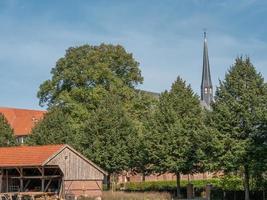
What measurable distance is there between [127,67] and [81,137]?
1659 centimetres

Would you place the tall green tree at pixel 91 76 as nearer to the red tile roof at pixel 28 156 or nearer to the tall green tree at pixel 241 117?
the red tile roof at pixel 28 156

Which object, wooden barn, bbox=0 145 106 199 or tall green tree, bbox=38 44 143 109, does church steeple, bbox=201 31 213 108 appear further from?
wooden barn, bbox=0 145 106 199

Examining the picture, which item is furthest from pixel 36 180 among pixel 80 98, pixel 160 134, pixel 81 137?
pixel 80 98

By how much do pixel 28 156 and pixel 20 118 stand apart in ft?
182

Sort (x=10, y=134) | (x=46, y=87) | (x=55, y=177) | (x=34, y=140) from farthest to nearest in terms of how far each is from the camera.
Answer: (x=46, y=87) → (x=10, y=134) → (x=34, y=140) → (x=55, y=177)

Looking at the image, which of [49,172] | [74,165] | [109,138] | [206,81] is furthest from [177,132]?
[206,81]

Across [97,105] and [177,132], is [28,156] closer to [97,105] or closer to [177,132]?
[177,132]

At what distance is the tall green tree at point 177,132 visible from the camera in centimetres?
4769

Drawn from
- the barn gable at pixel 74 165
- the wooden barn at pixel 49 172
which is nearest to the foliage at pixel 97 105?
the barn gable at pixel 74 165

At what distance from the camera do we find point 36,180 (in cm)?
4938

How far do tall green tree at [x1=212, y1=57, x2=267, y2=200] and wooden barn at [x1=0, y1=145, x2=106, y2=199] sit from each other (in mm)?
13632

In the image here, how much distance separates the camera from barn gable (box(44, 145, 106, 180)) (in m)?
46.7

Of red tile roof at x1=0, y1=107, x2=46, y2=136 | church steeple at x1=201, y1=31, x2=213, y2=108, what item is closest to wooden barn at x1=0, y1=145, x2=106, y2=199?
red tile roof at x1=0, y1=107, x2=46, y2=136

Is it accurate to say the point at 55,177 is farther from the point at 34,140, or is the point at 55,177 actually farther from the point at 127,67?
the point at 127,67
